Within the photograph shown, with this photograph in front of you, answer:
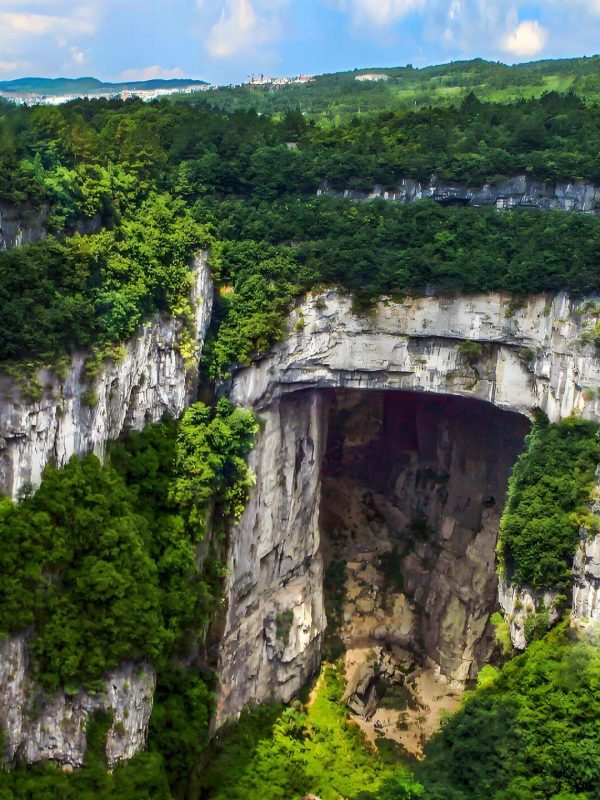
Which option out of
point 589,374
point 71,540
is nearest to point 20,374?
point 71,540

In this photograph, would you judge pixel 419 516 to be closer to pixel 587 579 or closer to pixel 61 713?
pixel 587 579

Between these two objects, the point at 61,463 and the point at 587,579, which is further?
the point at 587,579

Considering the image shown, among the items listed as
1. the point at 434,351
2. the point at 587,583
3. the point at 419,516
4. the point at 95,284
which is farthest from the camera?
the point at 419,516

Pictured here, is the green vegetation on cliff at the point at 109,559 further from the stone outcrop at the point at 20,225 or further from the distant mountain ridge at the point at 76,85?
the distant mountain ridge at the point at 76,85

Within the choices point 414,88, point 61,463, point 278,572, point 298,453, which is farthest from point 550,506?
point 414,88

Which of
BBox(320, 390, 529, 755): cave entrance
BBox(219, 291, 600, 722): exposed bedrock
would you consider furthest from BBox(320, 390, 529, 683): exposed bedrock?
BBox(219, 291, 600, 722): exposed bedrock

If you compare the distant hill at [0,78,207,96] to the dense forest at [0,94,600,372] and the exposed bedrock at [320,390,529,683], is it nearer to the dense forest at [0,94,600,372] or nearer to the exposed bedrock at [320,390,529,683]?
the dense forest at [0,94,600,372]

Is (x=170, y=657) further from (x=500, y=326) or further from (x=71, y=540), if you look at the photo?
(x=500, y=326)
